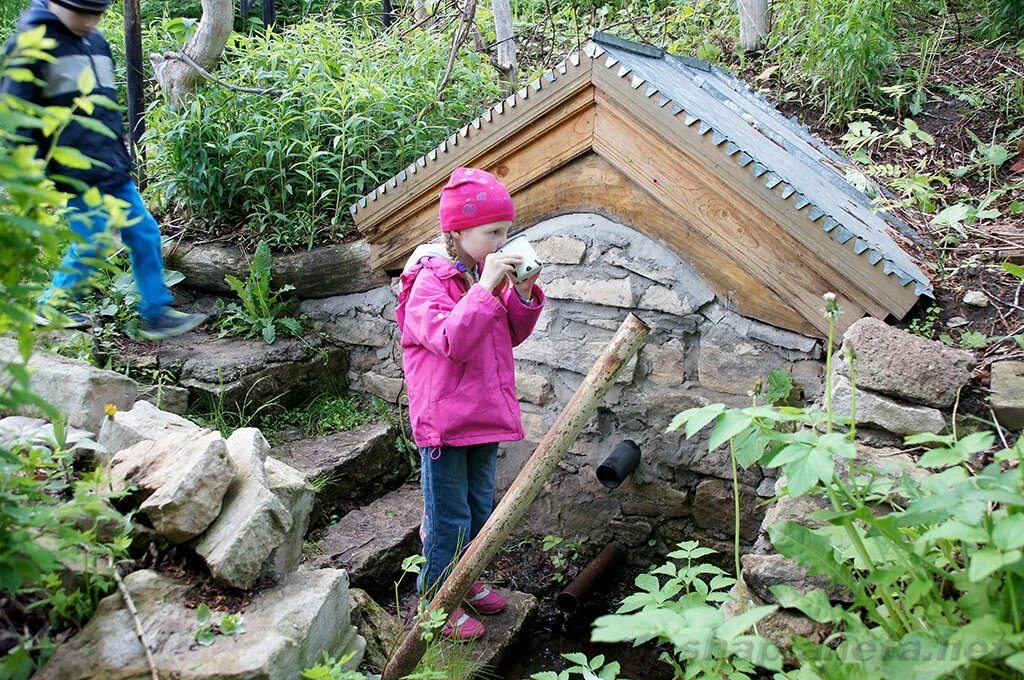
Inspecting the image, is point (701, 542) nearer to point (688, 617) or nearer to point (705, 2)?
point (688, 617)

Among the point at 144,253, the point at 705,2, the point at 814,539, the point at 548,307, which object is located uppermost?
the point at 705,2

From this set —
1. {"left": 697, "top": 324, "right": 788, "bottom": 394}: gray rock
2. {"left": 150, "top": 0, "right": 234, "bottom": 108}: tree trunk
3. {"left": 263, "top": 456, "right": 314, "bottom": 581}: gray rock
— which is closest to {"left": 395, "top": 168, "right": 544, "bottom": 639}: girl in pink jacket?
{"left": 263, "top": 456, "right": 314, "bottom": 581}: gray rock

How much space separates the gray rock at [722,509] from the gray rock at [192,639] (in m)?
1.66

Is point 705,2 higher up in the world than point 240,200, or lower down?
higher up

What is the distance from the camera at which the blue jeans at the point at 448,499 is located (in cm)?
305

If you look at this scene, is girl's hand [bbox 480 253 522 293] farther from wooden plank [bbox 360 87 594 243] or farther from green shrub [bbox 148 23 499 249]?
green shrub [bbox 148 23 499 249]

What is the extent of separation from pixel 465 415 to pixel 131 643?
1.21 meters

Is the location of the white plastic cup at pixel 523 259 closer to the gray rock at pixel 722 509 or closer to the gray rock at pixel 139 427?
the gray rock at pixel 139 427

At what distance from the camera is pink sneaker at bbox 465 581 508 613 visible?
11.2 ft

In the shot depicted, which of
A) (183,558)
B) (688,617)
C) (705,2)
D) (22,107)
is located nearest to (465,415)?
(183,558)

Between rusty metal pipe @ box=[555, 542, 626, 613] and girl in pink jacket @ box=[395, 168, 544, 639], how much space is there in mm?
564

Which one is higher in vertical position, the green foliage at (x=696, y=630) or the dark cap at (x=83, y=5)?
the dark cap at (x=83, y=5)

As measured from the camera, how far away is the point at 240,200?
466 cm

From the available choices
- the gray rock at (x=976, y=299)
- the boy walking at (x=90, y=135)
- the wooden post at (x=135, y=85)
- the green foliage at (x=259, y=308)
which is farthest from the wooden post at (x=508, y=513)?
the wooden post at (x=135, y=85)
